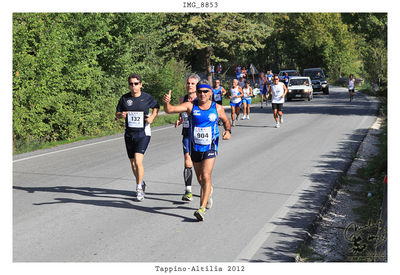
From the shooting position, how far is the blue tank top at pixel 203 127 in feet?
22.4

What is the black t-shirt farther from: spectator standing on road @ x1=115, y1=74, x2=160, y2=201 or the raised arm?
the raised arm

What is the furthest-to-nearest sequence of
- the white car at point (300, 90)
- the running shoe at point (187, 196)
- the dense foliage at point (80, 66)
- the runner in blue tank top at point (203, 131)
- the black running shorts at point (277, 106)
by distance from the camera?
the white car at point (300, 90) < the black running shorts at point (277, 106) < the dense foliage at point (80, 66) < the running shoe at point (187, 196) < the runner in blue tank top at point (203, 131)

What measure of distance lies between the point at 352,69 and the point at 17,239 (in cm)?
6579

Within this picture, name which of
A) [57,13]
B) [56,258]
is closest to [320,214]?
[56,258]

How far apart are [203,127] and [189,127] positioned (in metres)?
0.27

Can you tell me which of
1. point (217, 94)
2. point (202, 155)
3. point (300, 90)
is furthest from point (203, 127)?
point (300, 90)

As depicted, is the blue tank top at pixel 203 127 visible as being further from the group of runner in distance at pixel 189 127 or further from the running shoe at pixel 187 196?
the running shoe at pixel 187 196

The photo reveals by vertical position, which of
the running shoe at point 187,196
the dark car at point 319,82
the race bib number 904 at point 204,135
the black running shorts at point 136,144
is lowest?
the running shoe at point 187,196

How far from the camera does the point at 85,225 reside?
6.73 meters

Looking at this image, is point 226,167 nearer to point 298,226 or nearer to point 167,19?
point 298,226

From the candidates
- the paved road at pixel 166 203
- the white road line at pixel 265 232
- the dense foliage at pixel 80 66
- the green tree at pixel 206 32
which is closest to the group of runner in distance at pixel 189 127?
the paved road at pixel 166 203

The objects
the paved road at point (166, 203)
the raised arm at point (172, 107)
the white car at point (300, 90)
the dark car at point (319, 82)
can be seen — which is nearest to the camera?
the paved road at point (166, 203)

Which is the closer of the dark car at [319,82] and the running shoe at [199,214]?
the running shoe at [199,214]

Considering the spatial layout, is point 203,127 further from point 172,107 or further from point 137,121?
point 137,121
